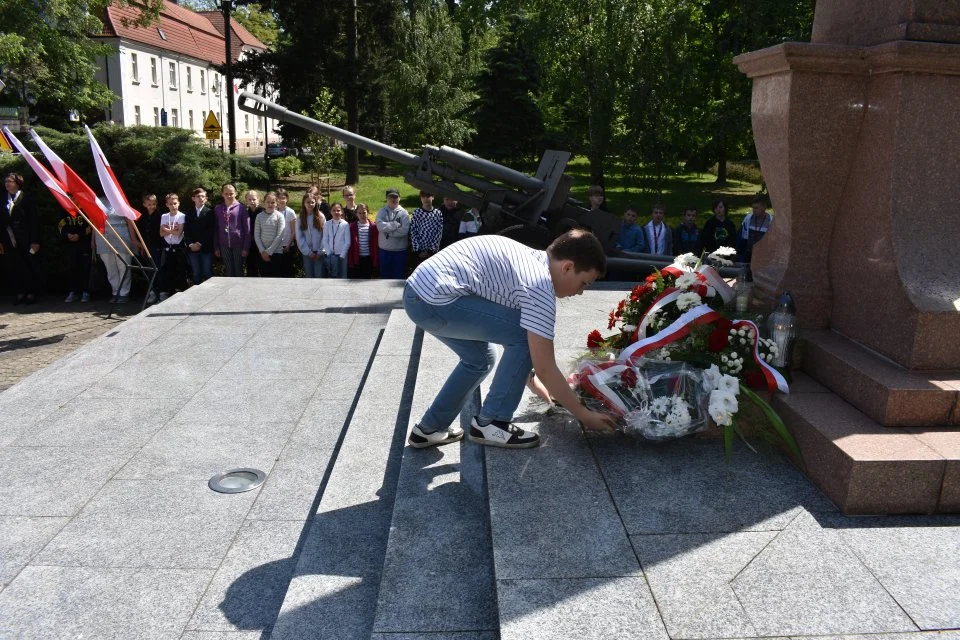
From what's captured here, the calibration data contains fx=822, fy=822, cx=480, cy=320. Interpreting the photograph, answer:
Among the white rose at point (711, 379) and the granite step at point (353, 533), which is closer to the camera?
the granite step at point (353, 533)

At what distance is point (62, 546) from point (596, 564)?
2778 millimetres

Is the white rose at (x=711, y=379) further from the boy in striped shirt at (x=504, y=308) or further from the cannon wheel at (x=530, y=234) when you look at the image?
the cannon wheel at (x=530, y=234)

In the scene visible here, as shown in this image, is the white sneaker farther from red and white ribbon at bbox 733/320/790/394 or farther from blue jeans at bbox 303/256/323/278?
blue jeans at bbox 303/256/323/278

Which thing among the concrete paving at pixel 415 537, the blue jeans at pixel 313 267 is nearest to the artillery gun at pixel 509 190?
the blue jeans at pixel 313 267

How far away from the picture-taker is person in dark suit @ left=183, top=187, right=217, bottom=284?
467 inches

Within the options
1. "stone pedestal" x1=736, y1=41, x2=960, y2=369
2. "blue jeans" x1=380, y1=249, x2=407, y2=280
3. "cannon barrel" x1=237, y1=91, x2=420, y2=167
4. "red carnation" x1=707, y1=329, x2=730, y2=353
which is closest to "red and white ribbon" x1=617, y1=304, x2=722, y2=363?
"red carnation" x1=707, y1=329, x2=730, y2=353

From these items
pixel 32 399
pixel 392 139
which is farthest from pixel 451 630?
pixel 392 139

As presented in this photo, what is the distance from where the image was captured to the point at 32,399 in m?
6.44

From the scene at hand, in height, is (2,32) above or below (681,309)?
above

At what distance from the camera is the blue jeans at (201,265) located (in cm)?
1198

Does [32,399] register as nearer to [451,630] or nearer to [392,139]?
[451,630]

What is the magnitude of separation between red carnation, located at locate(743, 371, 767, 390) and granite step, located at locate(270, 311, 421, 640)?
205 centimetres

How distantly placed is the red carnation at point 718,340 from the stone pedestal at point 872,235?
0.46m

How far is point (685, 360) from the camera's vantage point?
184 inches
